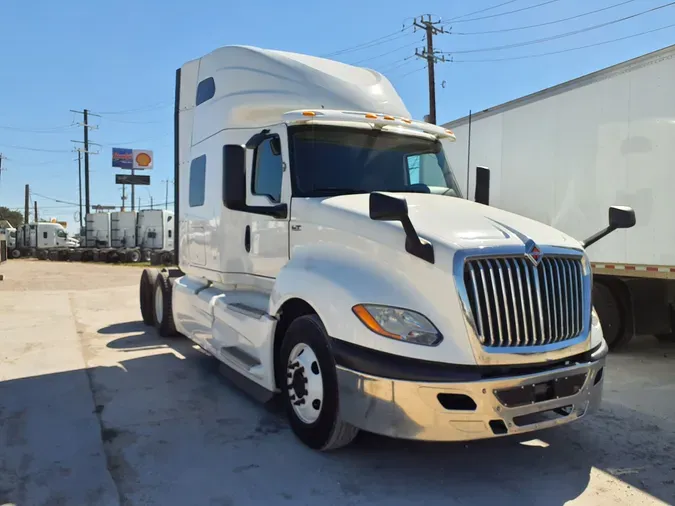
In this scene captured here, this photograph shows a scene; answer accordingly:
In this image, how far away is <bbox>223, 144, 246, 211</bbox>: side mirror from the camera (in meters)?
4.75

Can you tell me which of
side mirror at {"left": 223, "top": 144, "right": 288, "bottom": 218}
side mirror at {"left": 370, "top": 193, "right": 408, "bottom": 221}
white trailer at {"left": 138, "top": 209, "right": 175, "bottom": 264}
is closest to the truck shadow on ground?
side mirror at {"left": 370, "top": 193, "right": 408, "bottom": 221}

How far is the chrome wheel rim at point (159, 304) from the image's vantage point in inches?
345

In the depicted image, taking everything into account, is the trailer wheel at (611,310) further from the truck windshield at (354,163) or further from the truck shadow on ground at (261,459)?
the truck windshield at (354,163)

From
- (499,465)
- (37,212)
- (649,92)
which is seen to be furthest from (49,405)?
(37,212)

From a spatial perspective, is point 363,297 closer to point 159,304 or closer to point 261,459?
point 261,459

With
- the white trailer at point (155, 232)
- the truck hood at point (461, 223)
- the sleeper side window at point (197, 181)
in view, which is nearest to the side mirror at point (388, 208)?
the truck hood at point (461, 223)

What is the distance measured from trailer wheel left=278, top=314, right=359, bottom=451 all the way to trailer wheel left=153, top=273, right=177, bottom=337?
14.8ft

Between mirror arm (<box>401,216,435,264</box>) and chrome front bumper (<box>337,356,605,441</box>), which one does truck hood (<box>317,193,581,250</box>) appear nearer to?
mirror arm (<box>401,216,435,264</box>)

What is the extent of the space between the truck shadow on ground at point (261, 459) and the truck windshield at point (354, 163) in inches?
81.4

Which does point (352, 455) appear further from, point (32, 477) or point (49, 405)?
point (49, 405)

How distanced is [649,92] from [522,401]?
5217 mm

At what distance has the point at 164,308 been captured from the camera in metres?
8.52

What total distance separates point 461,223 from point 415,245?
55 centimetres

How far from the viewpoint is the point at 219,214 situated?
6.29m
